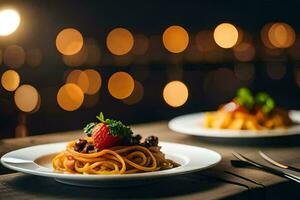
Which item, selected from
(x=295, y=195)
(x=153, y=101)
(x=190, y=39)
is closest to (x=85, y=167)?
(x=295, y=195)

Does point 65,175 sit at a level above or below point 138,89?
above

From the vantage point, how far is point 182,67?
7363mm

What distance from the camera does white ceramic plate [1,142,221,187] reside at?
1.23 metres

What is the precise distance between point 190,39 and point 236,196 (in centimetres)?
2016

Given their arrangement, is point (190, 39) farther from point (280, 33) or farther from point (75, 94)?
point (75, 94)

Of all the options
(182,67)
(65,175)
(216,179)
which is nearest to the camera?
(65,175)

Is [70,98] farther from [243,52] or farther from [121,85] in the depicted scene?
[243,52]

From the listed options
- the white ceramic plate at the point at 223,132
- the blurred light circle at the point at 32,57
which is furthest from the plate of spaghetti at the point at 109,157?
the blurred light circle at the point at 32,57

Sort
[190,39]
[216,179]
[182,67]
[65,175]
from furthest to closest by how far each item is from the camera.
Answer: [190,39] < [182,67] < [216,179] < [65,175]

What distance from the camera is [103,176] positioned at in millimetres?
1217

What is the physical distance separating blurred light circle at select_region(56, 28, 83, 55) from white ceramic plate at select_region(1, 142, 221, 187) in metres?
19.6

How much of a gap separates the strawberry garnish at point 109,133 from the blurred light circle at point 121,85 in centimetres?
1474

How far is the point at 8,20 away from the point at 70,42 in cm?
1960

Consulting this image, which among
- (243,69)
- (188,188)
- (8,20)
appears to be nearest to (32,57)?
(243,69)
